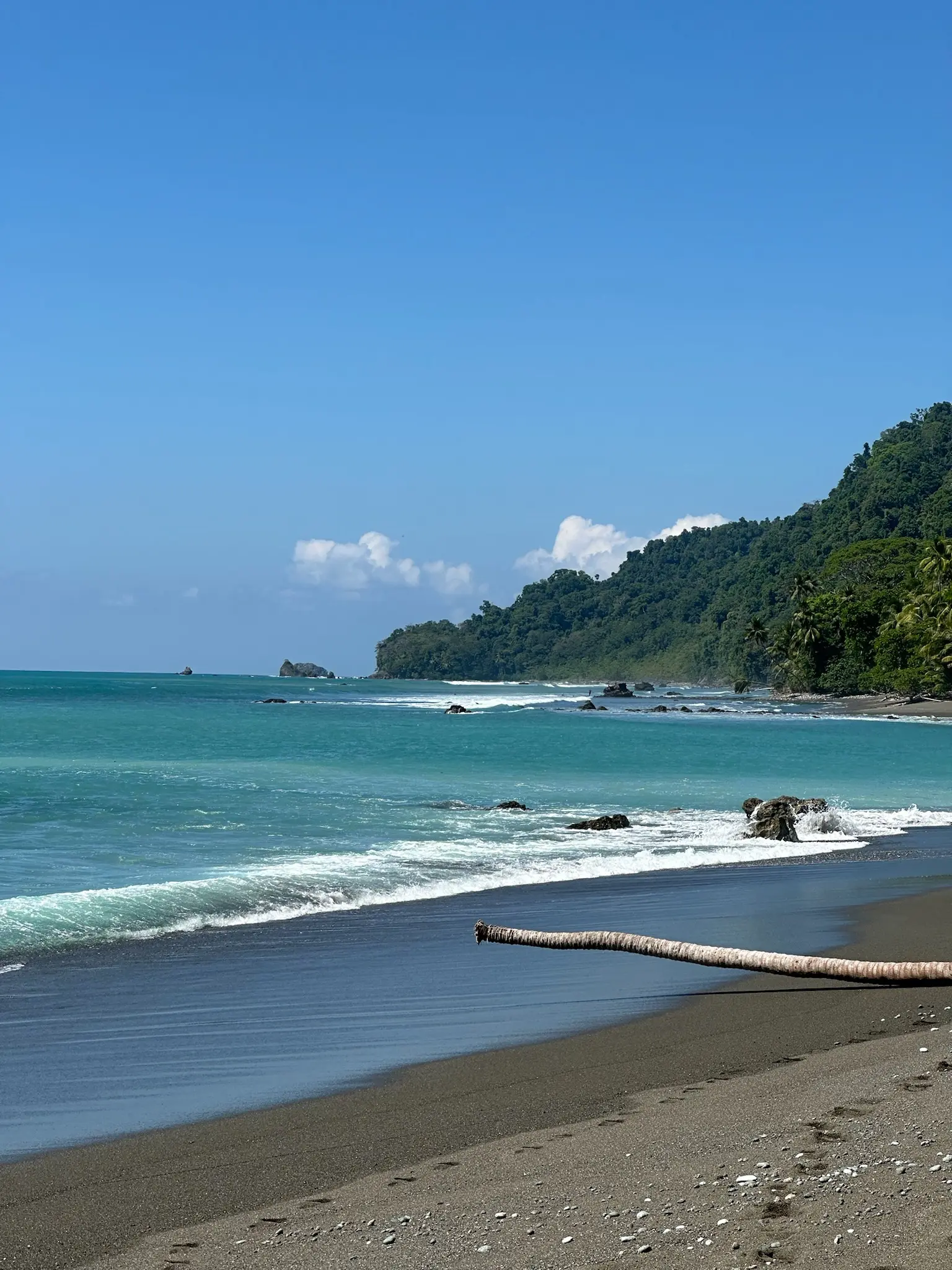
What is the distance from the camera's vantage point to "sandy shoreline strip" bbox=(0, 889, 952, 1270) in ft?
16.0

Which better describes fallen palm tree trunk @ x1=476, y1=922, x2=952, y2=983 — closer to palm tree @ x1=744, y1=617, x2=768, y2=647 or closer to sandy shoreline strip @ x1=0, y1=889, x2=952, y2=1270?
sandy shoreline strip @ x1=0, y1=889, x2=952, y2=1270

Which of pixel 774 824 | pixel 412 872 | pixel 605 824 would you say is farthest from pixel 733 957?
pixel 605 824

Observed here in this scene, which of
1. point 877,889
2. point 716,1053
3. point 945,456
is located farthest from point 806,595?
point 716,1053

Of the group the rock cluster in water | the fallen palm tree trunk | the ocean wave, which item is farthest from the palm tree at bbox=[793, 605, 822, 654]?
the fallen palm tree trunk

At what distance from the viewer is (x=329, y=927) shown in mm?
13000

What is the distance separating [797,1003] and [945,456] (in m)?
205

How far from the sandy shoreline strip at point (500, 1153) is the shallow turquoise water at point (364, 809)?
589 centimetres

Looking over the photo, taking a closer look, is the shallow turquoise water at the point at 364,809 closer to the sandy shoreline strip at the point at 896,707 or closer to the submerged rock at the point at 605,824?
the submerged rock at the point at 605,824

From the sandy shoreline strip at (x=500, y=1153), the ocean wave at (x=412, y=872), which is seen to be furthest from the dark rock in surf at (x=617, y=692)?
the sandy shoreline strip at (x=500, y=1153)

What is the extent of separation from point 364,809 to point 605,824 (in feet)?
18.7

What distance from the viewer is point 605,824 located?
73.9 ft

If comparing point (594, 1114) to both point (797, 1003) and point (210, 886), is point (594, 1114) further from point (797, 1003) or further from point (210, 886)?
point (210, 886)

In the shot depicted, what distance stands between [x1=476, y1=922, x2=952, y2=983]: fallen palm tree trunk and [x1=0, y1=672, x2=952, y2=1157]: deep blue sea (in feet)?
0.50

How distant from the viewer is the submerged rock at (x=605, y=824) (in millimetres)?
22453
